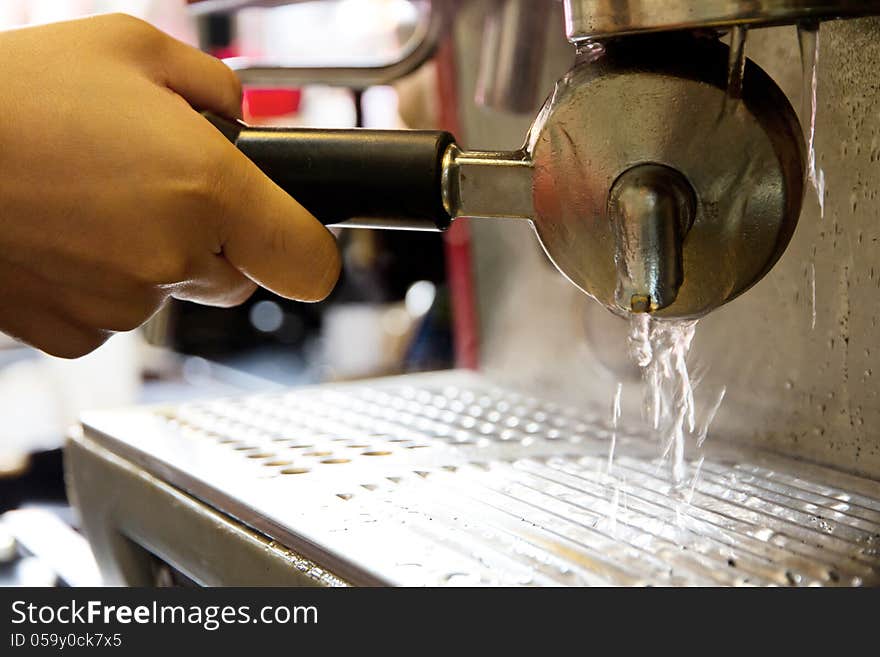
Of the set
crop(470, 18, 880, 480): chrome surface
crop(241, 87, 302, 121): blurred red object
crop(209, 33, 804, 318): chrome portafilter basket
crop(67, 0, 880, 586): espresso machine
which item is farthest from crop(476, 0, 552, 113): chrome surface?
crop(241, 87, 302, 121): blurred red object

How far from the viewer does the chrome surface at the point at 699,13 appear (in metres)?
0.41

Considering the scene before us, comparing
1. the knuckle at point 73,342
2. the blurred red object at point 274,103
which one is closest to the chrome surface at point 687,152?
the knuckle at point 73,342

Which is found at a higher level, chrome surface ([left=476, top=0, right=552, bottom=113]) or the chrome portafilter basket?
chrome surface ([left=476, top=0, right=552, bottom=113])

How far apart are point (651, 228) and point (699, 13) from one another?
0.09 meters

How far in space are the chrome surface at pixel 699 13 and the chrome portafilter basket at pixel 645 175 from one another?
2 cm

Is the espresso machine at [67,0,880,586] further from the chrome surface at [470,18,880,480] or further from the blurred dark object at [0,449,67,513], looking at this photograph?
the blurred dark object at [0,449,67,513]

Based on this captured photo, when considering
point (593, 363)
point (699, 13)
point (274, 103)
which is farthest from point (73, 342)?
point (274, 103)

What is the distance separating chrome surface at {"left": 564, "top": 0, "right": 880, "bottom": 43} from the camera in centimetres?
41

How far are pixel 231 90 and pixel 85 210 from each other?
139mm

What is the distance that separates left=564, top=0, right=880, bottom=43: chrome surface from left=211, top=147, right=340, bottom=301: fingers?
177mm

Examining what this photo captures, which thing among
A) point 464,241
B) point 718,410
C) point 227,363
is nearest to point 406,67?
point 464,241

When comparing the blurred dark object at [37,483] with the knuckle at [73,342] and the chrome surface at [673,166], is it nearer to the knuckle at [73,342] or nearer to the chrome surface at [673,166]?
the knuckle at [73,342]

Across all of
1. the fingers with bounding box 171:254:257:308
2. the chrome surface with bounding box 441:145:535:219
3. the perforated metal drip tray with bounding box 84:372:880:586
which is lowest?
the perforated metal drip tray with bounding box 84:372:880:586
